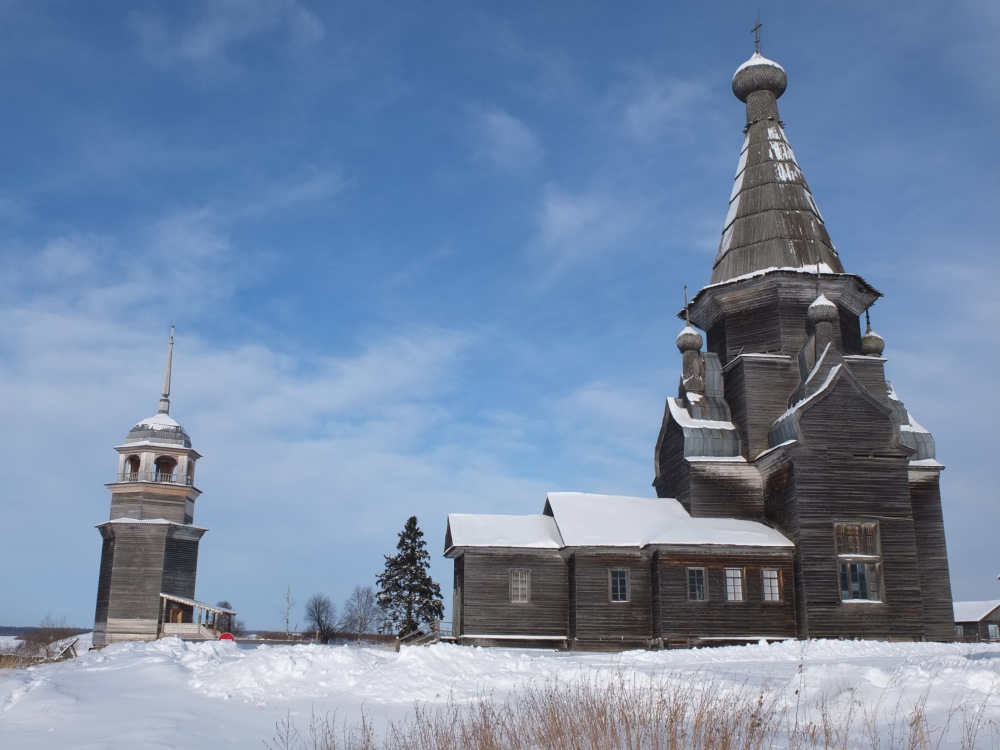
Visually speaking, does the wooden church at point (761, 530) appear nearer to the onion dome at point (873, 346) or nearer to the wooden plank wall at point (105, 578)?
the onion dome at point (873, 346)

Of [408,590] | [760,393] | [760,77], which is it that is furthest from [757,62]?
[408,590]

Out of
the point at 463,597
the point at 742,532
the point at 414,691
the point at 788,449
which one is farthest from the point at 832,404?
the point at 414,691

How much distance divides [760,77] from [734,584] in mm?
20532

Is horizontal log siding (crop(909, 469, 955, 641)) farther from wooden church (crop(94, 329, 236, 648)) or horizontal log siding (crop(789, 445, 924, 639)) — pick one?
wooden church (crop(94, 329, 236, 648))

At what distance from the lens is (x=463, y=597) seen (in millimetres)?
26766

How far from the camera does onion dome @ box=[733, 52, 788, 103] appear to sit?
3609 cm

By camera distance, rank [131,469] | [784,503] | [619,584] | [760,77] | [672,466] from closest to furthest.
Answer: [619,584], [784,503], [672,466], [760,77], [131,469]

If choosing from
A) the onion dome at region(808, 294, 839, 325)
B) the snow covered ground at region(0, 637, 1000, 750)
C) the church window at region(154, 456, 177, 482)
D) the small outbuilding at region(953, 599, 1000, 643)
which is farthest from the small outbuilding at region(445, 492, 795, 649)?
the small outbuilding at region(953, 599, 1000, 643)

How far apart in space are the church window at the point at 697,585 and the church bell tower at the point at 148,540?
20.7m

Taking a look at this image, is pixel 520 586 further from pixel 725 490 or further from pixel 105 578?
pixel 105 578

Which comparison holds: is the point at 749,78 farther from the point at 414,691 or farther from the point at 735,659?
the point at 414,691

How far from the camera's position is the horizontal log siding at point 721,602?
2577 cm

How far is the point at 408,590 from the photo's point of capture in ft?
152

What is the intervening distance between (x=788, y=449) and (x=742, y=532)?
Result: 9.12 ft
